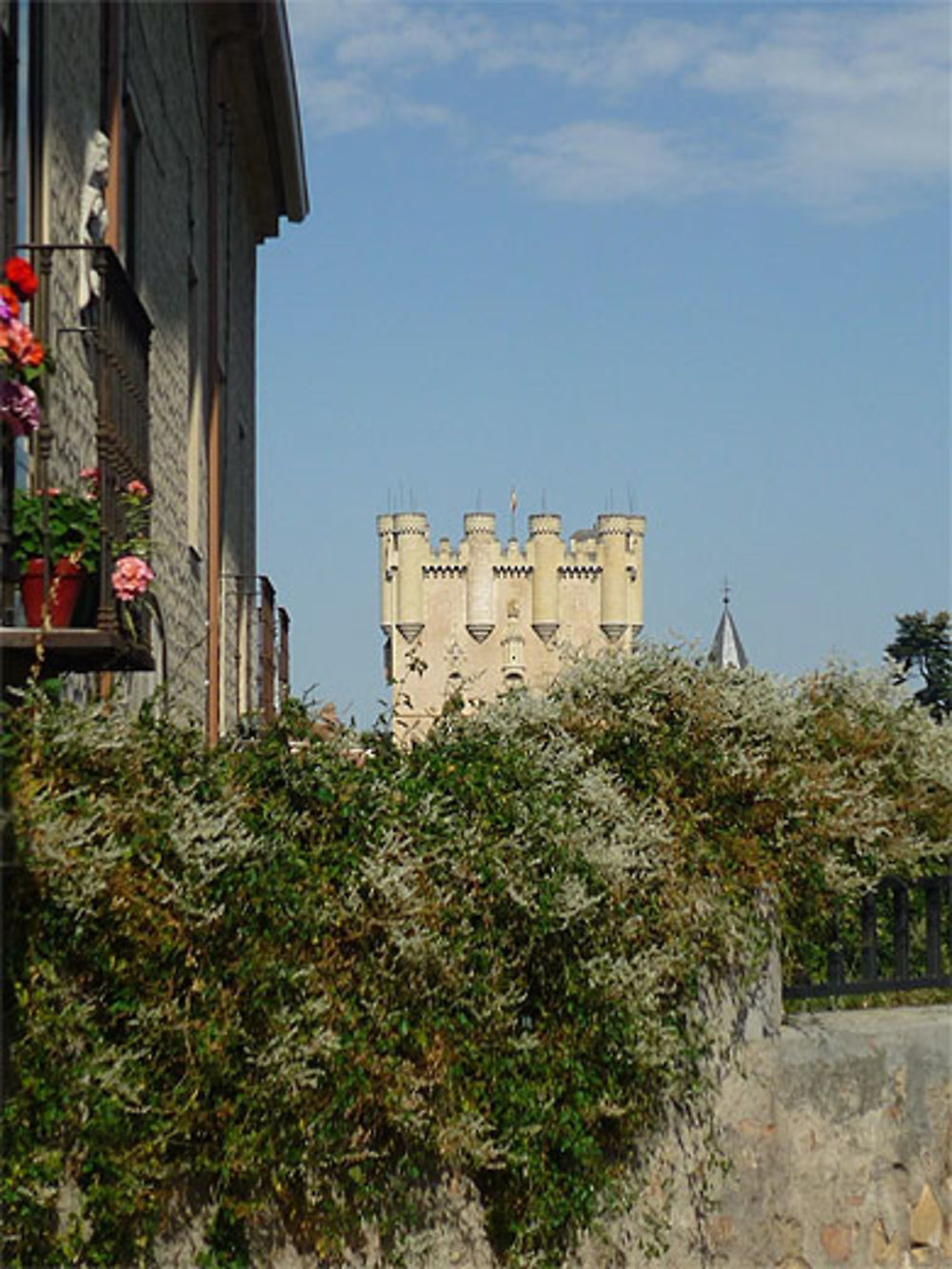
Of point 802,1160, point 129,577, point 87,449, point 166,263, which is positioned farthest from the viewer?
point 166,263

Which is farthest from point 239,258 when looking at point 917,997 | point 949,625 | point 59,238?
point 949,625

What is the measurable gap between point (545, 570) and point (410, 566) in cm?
846

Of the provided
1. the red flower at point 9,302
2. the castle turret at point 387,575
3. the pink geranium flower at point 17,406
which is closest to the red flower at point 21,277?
the red flower at point 9,302

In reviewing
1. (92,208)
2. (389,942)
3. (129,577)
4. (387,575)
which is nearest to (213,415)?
(92,208)

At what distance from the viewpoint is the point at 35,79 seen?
8141mm

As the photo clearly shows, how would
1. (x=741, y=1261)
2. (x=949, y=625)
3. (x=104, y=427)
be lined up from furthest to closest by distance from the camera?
(x=949, y=625), (x=741, y=1261), (x=104, y=427)

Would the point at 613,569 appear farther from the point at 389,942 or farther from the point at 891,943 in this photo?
the point at 389,942

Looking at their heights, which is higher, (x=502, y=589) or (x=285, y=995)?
(x=502, y=589)

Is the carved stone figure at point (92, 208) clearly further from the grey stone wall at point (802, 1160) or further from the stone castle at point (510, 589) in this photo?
the stone castle at point (510, 589)

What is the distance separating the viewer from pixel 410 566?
116688 millimetres

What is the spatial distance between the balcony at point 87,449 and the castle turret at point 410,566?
106 metres

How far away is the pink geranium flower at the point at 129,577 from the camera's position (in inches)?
277

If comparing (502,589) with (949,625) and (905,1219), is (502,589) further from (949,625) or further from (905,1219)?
(905,1219)

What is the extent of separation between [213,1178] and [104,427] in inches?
108
